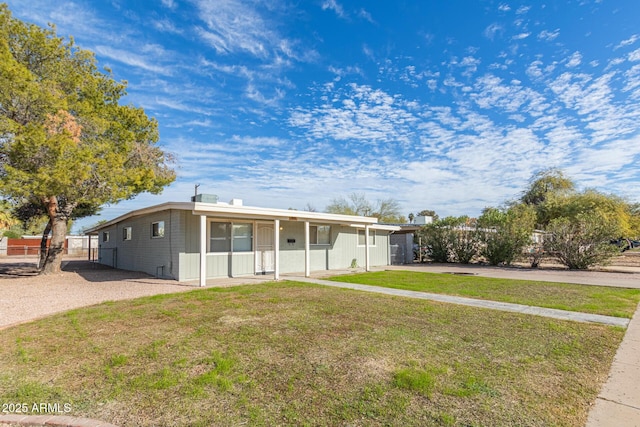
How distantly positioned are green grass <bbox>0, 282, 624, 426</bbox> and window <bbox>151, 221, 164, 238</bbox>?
614 cm

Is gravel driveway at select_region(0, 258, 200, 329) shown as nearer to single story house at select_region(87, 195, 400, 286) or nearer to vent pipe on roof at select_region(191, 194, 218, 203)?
single story house at select_region(87, 195, 400, 286)

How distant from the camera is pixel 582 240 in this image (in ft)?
48.3

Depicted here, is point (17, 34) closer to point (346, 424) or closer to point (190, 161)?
point (190, 161)

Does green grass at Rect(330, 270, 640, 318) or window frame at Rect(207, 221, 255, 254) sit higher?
window frame at Rect(207, 221, 255, 254)

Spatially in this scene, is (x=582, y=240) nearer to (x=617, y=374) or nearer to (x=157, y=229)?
(x=617, y=374)

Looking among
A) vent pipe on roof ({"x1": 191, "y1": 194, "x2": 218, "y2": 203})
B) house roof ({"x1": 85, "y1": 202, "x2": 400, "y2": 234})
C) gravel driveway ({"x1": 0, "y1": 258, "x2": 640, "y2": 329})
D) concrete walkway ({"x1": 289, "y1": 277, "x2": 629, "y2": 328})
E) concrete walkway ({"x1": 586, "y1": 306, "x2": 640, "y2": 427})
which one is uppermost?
vent pipe on roof ({"x1": 191, "y1": 194, "x2": 218, "y2": 203})

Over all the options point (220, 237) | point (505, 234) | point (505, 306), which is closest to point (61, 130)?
point (220, 237)

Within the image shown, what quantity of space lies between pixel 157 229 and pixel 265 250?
13.5ft

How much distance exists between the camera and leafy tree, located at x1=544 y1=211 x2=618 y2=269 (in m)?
14.1

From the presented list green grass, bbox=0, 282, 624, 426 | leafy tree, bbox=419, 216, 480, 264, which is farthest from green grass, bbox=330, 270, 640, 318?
leafy tree, bbox=419, 216, 480, 264

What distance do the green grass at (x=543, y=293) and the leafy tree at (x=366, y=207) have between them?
26.4m

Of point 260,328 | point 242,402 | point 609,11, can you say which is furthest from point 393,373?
point 609,11

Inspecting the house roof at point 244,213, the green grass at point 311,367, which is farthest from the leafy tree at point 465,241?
the green grass at point 311,367

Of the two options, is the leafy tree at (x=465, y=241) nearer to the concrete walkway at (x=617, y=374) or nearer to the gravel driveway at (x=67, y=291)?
the gravel driveway at (x=67, y=291)
